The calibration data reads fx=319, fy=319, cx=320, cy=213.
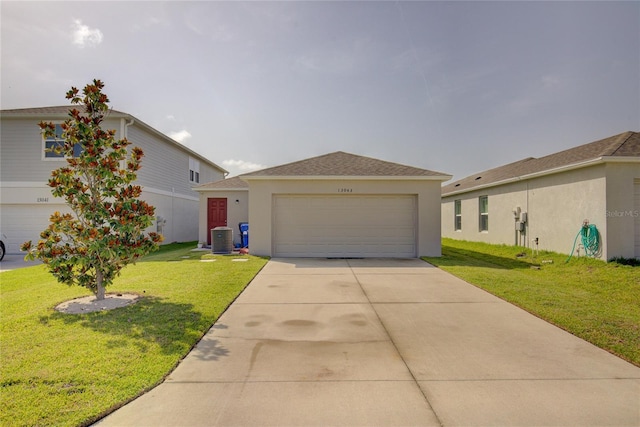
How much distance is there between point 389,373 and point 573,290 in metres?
5.86

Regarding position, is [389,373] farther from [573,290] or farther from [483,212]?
[483,212]

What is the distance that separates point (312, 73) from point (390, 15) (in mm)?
3202

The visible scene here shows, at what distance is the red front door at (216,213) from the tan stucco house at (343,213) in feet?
13.5

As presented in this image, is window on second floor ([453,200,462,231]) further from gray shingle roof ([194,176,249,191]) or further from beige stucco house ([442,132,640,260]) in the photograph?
gray shingle roof ([194,176,249,191])

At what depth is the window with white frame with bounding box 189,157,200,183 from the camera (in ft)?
65.5

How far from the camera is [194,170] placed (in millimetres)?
20531

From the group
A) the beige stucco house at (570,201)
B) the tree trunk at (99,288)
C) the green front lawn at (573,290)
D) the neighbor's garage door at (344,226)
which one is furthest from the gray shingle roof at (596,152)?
the tree trunk at (99,288)

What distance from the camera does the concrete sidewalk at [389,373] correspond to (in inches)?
98.3

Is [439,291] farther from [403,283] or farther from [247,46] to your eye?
[247,46]

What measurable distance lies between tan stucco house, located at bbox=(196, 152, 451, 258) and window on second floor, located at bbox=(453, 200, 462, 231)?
8.51 meters

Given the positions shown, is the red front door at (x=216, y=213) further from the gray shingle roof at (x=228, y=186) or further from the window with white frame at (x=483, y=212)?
the window with white frame at (x=483, y=212)

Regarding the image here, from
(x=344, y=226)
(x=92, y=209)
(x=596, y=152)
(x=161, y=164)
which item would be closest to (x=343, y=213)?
(x=344, y=226)

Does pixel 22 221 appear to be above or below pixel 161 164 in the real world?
below

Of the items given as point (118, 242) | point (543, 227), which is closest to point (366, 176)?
point (543, 227)
